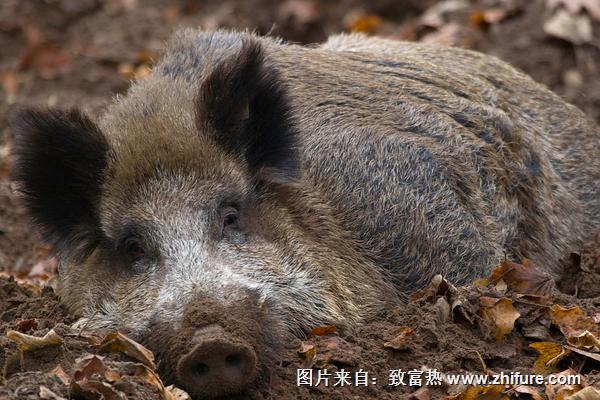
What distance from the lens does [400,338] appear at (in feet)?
18.2

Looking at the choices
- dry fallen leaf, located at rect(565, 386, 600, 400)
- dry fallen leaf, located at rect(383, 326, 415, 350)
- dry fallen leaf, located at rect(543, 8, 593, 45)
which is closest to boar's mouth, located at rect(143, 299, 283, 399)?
dry fallen leaf, located at rect(383, 326, 415, 350)

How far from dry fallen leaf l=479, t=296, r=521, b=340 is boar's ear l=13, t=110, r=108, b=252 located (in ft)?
6.56

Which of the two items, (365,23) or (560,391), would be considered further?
(365,23)

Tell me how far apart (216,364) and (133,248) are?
1.28 meters

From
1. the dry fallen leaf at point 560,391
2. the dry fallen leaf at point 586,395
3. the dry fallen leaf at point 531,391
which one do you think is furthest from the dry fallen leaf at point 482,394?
the dry fallen leaf at point 586,395

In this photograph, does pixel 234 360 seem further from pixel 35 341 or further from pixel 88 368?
pixel 35 341

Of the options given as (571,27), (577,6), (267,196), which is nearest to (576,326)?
(267,196)

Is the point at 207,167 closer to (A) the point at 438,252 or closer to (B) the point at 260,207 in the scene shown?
(B) the point at 260,207

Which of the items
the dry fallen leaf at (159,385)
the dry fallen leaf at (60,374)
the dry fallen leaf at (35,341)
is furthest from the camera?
the dry fallen leaf at (35,341)

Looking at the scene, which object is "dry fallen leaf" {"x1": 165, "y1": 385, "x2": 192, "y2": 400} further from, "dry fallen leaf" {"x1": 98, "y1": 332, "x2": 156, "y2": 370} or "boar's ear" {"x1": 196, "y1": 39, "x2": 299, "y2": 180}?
"boar's ear" {"x1": 196, "y1": 39, "x2": 299, "y2": 180}

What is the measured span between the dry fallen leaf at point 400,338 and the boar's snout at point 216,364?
0.90m

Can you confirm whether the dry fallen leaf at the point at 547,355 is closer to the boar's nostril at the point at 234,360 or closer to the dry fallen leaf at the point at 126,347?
the boar's nostril at the point at 234,360

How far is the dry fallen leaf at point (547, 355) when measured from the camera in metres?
5.42

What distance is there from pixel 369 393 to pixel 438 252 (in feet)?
4.72
